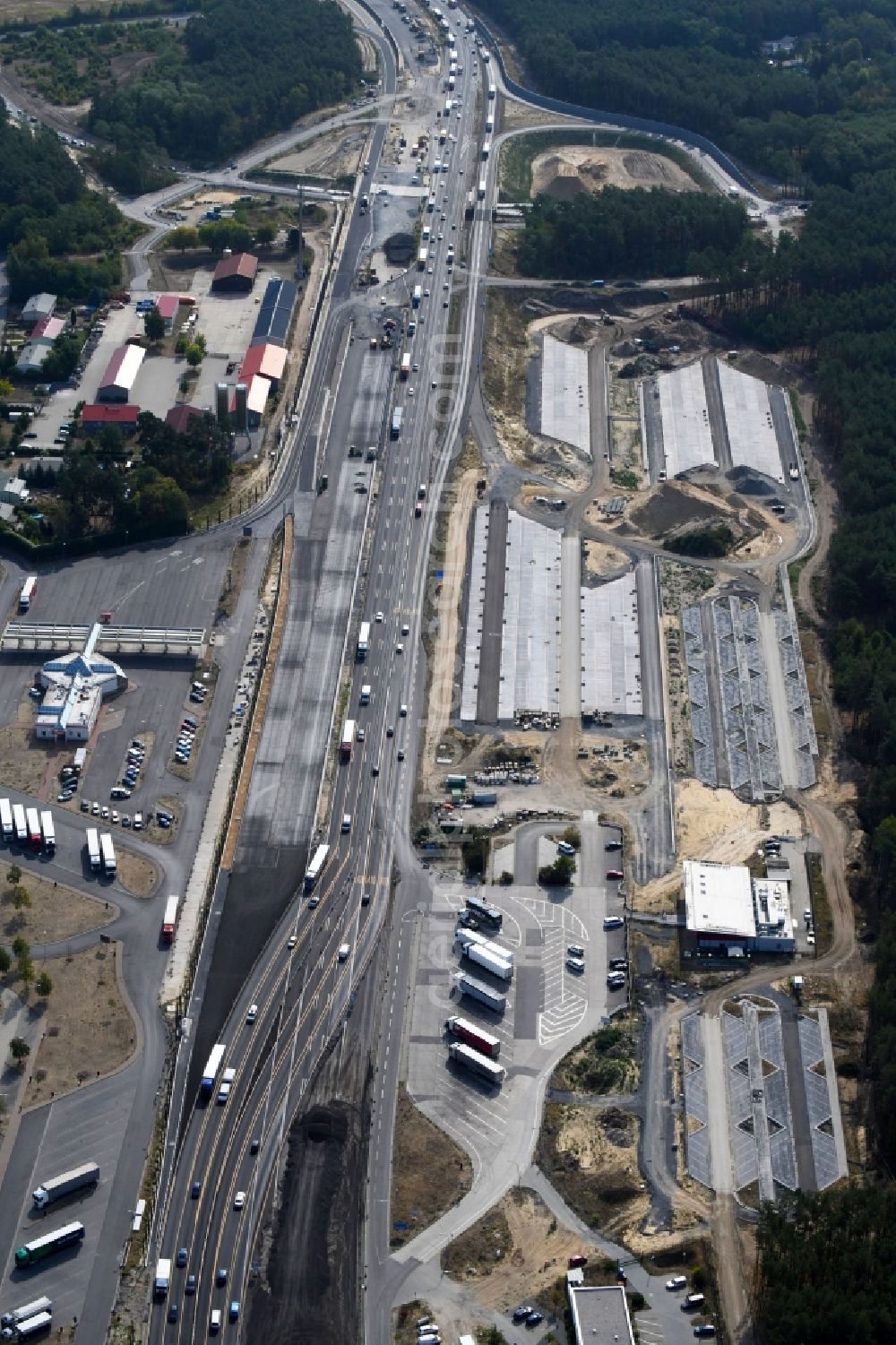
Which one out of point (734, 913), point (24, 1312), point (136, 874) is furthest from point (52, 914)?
point (734, 913)

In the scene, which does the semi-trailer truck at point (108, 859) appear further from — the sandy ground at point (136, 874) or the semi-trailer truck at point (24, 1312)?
the semi-trailer truck at point (24, 1312)

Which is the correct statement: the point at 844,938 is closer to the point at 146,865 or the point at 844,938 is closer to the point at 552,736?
the point at 552,736

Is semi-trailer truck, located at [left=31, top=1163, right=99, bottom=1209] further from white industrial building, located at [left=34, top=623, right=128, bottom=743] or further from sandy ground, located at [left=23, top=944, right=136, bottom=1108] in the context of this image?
white industrial building, located at [left=34, top=623, right=128, bottom=743]

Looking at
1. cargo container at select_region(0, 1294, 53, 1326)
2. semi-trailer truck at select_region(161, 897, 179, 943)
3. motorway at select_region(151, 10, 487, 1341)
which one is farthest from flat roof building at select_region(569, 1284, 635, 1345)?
semi-trailer truck at select_region(161, 897, 179, 943)

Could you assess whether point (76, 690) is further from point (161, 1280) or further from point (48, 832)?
point (161, 1280)

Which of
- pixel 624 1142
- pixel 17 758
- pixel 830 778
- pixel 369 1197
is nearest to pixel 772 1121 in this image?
pixel 624 1142

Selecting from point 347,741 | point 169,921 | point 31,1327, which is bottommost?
point 31,1327
